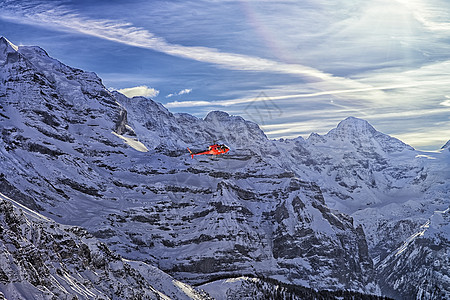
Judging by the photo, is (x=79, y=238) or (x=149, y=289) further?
(x=149, y=289)

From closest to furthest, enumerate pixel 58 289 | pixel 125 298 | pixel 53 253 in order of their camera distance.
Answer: pixel 58 289 → pixel 53 253 → pixel 125 298

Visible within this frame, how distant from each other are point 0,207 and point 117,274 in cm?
4489

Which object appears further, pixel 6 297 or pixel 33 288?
pixel 33 288

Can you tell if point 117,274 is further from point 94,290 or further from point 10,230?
point 10,230

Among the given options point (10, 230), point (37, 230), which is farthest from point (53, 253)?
point (10, 230)

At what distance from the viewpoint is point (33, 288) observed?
104m

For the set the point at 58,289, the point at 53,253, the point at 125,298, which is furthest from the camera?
the point at 125,298

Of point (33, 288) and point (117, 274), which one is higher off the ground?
point (33, 288)

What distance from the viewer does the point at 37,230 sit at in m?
127

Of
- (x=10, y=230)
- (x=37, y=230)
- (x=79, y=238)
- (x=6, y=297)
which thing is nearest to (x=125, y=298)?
(x=79, y=238)

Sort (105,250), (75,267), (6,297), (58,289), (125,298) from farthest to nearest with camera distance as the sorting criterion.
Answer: (105,250), (125,298), (75,267), (58,289), (6,297)

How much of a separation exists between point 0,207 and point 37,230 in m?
12.3

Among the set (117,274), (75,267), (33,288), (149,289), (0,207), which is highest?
(0,207)

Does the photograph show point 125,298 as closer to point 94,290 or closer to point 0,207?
point 94,290
